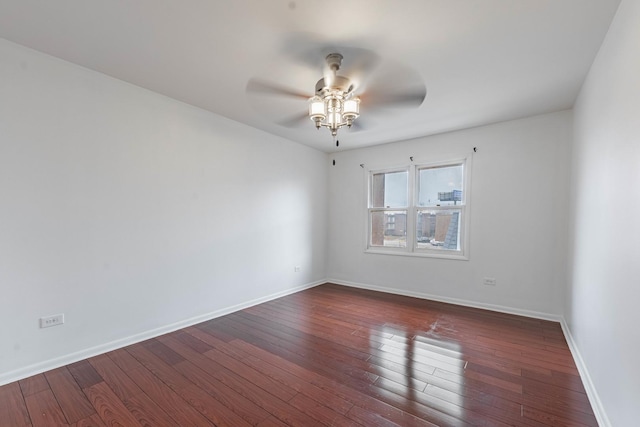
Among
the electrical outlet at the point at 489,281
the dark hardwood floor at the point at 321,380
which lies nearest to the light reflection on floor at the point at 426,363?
the dark hardwood floor at the point at 321,380

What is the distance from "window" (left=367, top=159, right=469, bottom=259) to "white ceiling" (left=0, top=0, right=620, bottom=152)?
58.3 inches

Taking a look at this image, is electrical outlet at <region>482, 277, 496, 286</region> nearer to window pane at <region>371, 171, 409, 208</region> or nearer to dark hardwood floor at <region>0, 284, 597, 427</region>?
dark hardwood floor at <region>0, 284, 597, 427</region>

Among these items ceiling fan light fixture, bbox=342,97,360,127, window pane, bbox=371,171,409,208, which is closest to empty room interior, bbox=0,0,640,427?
ceiling fan light fixture, bbox=342,97,360,127

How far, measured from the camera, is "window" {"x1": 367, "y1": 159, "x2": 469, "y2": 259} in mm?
4125

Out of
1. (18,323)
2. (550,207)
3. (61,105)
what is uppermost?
(61,105)

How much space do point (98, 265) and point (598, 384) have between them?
4039 millimetres

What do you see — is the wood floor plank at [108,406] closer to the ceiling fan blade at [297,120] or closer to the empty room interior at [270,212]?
the empty room interior at [270,212]

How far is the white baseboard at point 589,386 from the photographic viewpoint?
1693 millimetres

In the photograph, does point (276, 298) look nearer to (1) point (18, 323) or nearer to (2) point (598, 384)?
(1) point (18, 323)

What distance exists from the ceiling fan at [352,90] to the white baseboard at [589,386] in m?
2.47

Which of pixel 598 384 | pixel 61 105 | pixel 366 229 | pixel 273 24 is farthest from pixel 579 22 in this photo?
pixel 61 105

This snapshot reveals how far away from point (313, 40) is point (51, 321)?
10.1 ft

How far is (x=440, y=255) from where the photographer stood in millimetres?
4207

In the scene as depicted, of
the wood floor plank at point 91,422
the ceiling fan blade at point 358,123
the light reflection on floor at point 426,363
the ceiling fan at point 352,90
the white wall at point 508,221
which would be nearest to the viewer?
the wood floor plank at point 91,422
